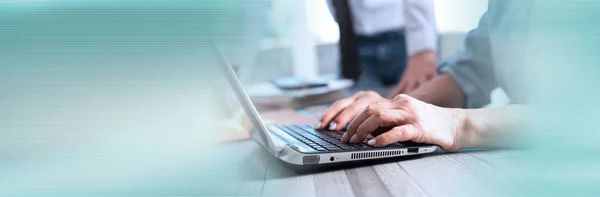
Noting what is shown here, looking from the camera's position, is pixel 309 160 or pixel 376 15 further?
pixel 376 15

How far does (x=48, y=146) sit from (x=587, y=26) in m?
0.60

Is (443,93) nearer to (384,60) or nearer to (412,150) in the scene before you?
(412,150)

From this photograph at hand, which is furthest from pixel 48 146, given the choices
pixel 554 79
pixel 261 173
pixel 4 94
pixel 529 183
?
pixel 554 79

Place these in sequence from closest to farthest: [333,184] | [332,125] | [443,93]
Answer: [333,184], [332,125], [443,93]

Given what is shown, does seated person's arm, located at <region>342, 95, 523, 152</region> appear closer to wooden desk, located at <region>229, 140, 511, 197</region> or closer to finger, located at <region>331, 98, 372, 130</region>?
wooden desk, located at <region>229, 140, 511, 197</region>

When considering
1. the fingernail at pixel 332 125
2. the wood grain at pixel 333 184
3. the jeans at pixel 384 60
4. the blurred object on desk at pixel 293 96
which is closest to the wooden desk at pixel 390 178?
the wood grain at pixel 333 184

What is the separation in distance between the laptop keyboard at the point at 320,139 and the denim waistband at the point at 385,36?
2.22ft

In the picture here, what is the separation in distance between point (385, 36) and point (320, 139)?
2.72ft

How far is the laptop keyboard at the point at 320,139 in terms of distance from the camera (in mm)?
472

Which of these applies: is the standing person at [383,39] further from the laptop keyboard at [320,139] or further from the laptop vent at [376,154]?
the laptop vent at [376,154]

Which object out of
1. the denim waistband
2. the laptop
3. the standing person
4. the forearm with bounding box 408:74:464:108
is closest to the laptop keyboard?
the laptop

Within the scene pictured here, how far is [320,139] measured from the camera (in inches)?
21.4

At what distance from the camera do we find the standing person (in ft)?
3.82

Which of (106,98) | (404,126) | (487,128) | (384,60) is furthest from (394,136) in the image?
(384,60)
